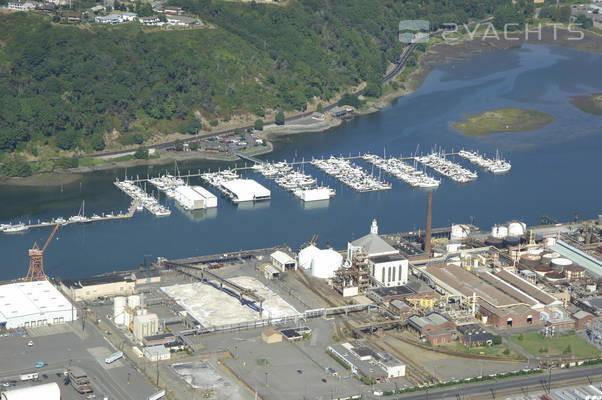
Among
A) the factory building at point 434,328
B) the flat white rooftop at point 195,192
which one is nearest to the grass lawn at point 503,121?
the flat white rooftop at point 195,192

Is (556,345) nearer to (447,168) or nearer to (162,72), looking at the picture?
(447,168)

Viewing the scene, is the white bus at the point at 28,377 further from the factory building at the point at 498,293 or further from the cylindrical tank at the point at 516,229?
the cylindrical tank at the point at 516,229

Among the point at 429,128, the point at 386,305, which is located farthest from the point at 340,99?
the point at 386,305

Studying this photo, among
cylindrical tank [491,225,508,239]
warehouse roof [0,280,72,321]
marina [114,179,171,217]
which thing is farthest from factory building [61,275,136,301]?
cylindrical tank [491,225,508,239]

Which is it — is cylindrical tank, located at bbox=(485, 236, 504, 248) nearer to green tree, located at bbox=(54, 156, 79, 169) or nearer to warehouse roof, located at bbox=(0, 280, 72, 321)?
warehouse roof, located at bbox=(0, 280, 72, 321)

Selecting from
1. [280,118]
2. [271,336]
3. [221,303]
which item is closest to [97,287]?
[221,303]

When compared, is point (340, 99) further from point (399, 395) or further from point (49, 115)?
point (399, 395)

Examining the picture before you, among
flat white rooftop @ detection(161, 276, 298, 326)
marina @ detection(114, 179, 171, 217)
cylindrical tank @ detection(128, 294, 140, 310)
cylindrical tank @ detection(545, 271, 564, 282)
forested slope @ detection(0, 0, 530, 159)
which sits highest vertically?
forested slope @ detection(0, 0, 530, 159)
